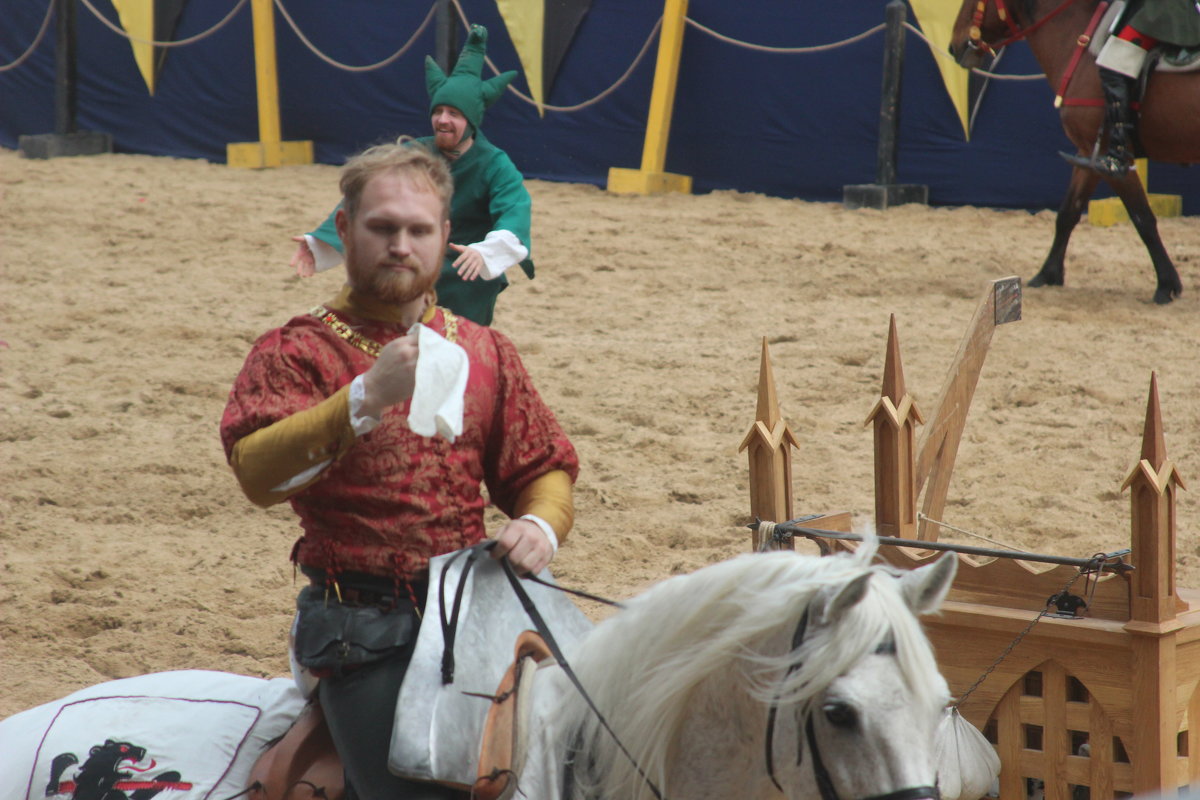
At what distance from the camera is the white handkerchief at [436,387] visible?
1.76m

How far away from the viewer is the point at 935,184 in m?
11.4

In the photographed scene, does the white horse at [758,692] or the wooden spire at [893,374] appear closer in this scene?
the white horse at [758,692]

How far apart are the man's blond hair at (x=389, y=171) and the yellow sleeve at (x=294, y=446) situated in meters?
0.36

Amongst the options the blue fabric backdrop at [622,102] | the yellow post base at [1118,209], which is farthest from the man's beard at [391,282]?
the blue fabric backdrop at [622,102]

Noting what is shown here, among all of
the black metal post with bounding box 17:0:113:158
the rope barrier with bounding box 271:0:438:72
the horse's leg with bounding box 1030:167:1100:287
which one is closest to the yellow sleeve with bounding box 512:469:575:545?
the horse's leg with bounding box 1030:167:1100:287

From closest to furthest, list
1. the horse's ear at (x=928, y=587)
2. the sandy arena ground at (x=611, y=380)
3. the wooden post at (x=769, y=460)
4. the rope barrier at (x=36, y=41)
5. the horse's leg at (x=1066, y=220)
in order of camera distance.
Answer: the horse's ear at (x=928, y=587) → the wooden post at (x=769, y=460) → the sandy arena ground at (x=611, y=380) → the horse's leg at (x=1066, y=220) → the rope barrier at (x=36, y=41)

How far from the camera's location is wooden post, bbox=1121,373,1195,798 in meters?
2.55

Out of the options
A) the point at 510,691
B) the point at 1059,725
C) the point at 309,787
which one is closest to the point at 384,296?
the point at 510,691

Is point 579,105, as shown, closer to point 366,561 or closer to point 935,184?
point 935,184

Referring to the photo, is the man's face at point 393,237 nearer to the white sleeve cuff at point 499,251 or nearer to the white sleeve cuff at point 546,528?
the white sleeve cuff at point 546,528

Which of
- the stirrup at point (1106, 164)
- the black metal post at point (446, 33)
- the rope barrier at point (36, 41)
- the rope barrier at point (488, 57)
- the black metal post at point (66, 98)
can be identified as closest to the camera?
the stirrup at point (1106, 164)

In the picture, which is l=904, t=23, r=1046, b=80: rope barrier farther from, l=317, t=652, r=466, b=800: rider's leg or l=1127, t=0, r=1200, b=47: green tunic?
l=317, t=652, r=466, b=800: rider's leg

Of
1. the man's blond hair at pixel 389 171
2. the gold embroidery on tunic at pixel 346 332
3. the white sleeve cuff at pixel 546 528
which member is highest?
the man's blond hair at pixel 389 171

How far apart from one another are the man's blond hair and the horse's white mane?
733 millimetres
